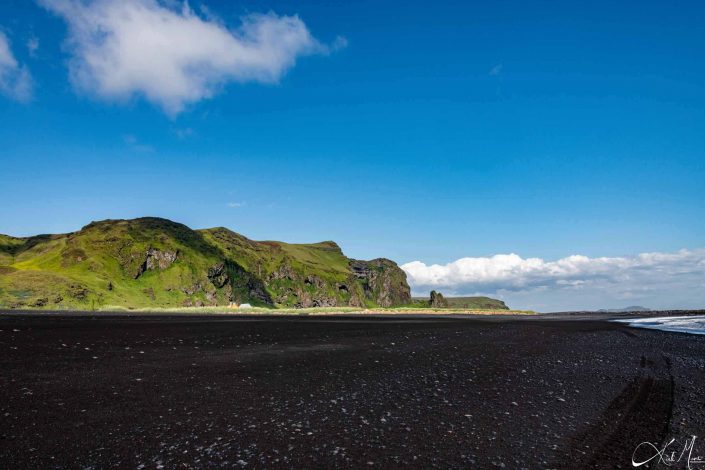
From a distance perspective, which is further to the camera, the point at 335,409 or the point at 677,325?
the point at 677,325

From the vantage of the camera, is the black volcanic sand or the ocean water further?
the ocean water

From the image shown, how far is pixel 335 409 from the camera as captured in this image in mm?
9805

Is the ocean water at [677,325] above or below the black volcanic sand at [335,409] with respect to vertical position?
above

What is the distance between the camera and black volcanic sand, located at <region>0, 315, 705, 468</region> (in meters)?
6.93

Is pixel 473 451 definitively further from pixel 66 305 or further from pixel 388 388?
pixel 66 305

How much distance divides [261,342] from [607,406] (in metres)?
18.8

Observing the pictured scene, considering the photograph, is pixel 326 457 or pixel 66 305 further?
pixel 66 305

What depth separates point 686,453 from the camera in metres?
7.27

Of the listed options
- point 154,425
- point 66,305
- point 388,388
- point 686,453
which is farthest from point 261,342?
point 66,305

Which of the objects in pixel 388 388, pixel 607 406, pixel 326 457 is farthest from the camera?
pixel 388 388

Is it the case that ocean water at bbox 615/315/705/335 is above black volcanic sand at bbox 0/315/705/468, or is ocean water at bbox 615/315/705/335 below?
above

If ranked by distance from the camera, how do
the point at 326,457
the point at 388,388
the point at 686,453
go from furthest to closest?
1. the point at 388,388
2. the point at 686,453
3. the point at 326,457

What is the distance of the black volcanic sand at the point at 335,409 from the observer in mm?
6930

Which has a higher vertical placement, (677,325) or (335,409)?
(677,325)
